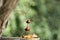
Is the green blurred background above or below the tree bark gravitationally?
below

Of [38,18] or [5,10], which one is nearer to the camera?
[5,10]

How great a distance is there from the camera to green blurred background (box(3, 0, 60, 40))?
130 inches

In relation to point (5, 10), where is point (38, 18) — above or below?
below

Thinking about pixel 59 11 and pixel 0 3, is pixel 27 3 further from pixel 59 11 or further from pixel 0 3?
pixel 0 3

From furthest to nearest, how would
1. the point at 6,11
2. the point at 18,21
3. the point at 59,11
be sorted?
1. the point at 59,11
2. the point at 18,21
3. the point at 6,11

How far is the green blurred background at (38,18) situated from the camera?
3291 mm

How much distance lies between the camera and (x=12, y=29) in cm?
331

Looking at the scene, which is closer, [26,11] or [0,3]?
[0,3]

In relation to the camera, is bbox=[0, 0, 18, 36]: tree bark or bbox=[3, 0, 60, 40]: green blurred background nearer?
bbox=[0, 0, 18, 36]: tree bark

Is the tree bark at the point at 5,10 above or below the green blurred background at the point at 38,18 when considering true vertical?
above

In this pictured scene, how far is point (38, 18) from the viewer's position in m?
3.79

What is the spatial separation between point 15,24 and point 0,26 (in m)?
1.76

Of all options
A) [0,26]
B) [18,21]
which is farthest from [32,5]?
[0,26]

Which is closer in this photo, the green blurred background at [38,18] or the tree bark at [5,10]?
the tree bark at [5,10]
